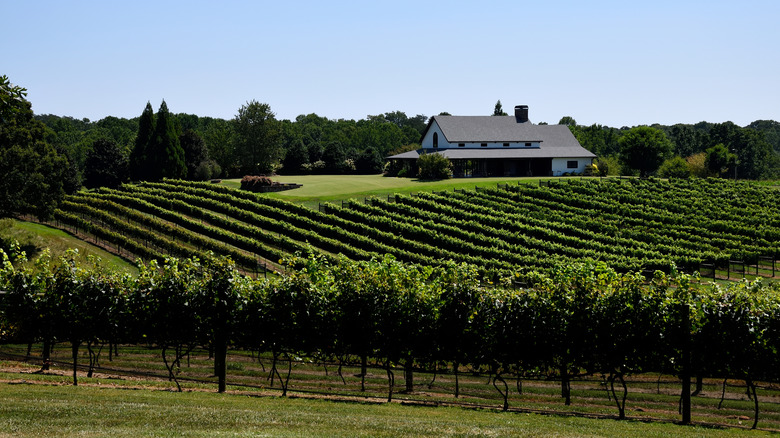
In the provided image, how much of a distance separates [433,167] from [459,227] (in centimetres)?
2370

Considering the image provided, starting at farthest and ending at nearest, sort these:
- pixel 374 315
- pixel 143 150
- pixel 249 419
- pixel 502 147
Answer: pixel 502 147
pixel 143 150
pixel 374 315
pixel 249 419

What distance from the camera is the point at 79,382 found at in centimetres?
2195

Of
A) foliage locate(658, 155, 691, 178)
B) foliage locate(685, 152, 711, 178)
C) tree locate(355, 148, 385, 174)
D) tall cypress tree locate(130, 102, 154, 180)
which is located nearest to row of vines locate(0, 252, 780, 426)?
tall cypress tree locate(130, 102, 154, 180)

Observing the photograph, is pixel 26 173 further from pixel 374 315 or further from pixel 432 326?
pixel 432 326

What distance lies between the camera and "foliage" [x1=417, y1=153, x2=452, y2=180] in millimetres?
82312

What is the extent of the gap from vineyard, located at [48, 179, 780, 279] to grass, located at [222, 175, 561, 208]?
3.16 meters

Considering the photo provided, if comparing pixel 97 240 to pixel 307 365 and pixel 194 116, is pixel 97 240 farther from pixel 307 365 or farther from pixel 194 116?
pixel 194 116

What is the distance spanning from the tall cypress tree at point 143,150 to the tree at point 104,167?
2.98m

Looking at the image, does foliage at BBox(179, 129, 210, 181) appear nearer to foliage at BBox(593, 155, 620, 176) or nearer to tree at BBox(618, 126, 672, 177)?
foliage at BBox(593, 155, 620, 176)

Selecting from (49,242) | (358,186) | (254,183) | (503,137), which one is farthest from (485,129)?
(49,242)

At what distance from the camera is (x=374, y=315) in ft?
76.9

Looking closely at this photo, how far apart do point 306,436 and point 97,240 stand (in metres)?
43.9

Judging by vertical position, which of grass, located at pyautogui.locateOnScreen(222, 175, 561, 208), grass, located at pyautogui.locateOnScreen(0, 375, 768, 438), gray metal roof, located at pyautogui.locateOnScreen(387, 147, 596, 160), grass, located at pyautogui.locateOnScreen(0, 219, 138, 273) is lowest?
grass, located at pyautogui.locateOnScreen(0, 375, 768, 438)

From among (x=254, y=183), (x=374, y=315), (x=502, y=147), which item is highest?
(x=502, y=147)
